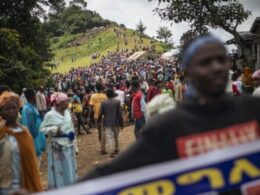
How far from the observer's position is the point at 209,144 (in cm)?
235

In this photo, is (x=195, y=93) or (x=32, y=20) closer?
(x=195, y=93)

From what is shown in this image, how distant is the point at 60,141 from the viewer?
294 inches

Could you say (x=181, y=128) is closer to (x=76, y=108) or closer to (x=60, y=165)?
(x=60, y=165)

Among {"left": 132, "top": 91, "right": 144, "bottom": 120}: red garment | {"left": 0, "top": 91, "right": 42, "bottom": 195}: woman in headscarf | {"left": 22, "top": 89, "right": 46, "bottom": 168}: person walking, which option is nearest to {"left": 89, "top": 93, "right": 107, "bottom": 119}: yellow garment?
{"left": 132, "top": 91, "right": 144, "bottom": 120}: red garment

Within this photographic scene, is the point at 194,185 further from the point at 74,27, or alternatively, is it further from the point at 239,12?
the point at 74,27

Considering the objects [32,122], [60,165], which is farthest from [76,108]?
[60,165]

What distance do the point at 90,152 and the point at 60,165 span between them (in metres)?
6.10

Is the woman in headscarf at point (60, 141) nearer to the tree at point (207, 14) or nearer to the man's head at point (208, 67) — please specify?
the man's head at point (208, 67)

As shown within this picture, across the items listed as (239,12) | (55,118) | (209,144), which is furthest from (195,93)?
(239,12)

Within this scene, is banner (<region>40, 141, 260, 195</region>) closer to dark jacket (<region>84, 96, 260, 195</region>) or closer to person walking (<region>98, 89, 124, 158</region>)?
dark jacket (<region>84, 96, 260, 195</region>)

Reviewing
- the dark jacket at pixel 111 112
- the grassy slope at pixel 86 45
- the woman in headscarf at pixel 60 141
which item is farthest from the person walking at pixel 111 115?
the grassy slope at pixel 86 45

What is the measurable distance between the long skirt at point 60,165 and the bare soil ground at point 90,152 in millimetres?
1944

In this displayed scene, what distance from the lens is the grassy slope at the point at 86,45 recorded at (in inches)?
3665

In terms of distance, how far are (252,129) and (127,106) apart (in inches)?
694
